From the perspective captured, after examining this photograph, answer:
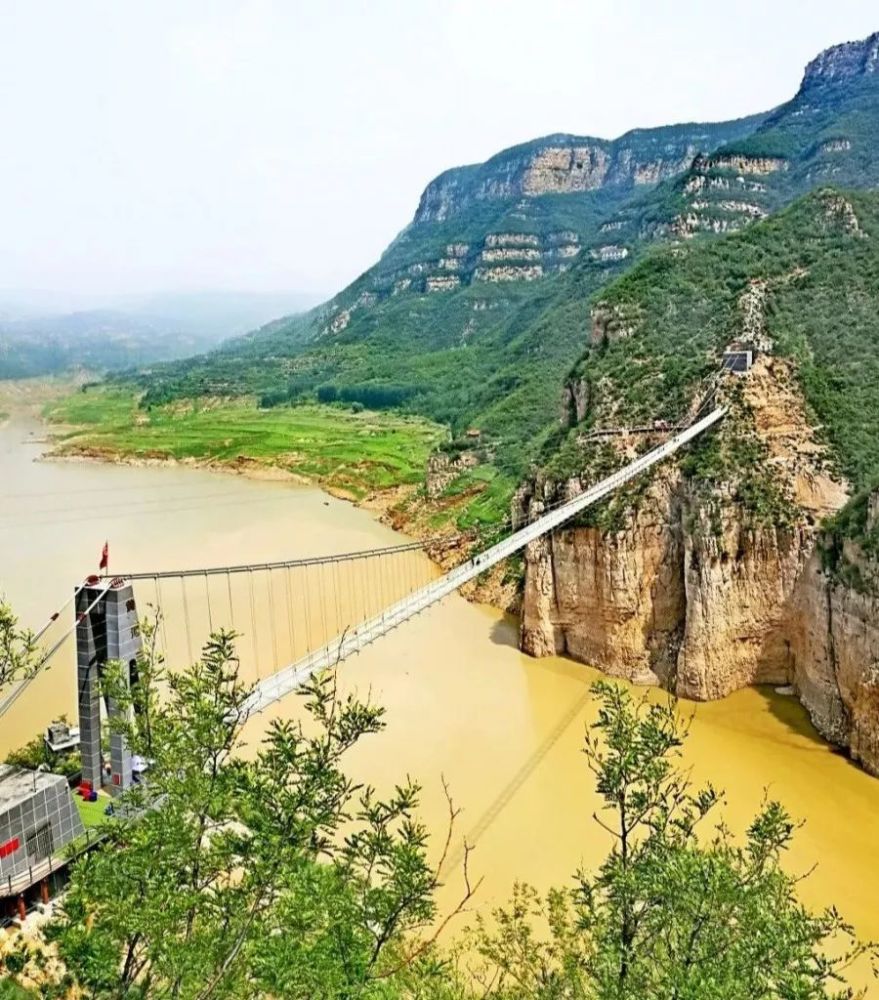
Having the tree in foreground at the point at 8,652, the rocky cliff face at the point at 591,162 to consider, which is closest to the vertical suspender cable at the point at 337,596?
the tree in foreground at the point at 8,652

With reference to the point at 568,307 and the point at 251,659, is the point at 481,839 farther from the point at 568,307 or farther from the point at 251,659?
the point at 568,307

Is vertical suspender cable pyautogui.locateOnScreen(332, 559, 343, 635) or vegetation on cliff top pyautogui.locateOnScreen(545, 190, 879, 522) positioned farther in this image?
vertical suspender cable pyautogui.locateOnScreen(332, 559, 343, 635)

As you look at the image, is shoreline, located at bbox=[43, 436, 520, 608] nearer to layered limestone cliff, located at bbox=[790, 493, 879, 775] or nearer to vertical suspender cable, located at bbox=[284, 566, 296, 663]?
vertical suspender cable, located at bbox=[284, 566, 296, 663]

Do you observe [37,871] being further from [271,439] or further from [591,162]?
[591,162]

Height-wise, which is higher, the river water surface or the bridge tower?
the bridge tower

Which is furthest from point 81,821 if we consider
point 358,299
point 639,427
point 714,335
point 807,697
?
point 358,299

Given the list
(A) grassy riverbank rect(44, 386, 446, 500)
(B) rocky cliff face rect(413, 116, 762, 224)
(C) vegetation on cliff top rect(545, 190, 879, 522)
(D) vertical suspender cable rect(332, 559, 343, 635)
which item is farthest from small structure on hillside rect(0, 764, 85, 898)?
(B) rocky cliff face rect(413, 116, 762, 224)

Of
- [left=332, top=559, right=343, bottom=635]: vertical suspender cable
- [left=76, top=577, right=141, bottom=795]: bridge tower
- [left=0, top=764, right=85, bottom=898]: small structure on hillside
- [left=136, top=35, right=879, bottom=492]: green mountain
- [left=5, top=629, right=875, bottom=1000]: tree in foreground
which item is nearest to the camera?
[left=5, top=629, right=875, bottom=1000]: tree in foreground
